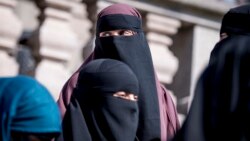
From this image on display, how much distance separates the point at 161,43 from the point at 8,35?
928 millimetres

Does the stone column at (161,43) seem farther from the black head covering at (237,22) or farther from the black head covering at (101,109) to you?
the black head covering at (237,22)

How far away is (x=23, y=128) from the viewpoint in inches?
170

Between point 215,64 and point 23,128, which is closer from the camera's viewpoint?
point 23,128

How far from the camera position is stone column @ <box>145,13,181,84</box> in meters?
6.61

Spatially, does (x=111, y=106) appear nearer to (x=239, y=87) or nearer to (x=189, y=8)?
(x=239, y=87)

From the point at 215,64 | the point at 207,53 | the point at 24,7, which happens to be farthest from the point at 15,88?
the point at 207,53

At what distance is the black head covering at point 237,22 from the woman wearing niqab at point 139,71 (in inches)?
24.7

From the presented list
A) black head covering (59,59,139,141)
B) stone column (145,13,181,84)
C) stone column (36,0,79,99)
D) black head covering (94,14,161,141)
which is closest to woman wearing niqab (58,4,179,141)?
black head covering (94,14,161,141)

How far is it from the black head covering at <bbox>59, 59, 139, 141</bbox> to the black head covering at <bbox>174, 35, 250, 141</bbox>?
0.40 m

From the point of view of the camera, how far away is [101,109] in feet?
16.6

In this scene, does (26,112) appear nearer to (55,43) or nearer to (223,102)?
(223,102)

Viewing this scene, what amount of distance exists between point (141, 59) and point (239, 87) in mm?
1016

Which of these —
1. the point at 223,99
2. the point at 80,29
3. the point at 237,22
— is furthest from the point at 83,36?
the point at 223,99

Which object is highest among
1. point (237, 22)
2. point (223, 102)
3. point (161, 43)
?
point (237, 22)
